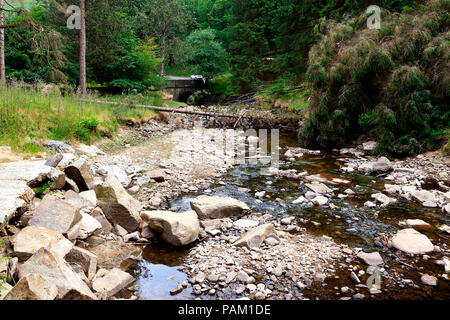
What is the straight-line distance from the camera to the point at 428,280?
3953 mm

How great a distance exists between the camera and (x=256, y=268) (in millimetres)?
4082

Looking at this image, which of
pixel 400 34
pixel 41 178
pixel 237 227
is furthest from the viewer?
pixel 400 34

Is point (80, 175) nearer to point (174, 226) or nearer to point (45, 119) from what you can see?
point (174, 226)

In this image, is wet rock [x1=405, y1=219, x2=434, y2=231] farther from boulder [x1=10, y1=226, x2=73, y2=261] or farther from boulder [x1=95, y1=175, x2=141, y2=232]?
boulder [x1=10, y1=226, x2=73, y2=261]

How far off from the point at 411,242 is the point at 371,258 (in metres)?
0.93

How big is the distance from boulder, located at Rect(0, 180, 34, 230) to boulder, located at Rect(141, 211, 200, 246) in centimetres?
165

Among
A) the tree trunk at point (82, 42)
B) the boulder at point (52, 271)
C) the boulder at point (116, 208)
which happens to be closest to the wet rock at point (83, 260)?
the boulder at point (52, 271)

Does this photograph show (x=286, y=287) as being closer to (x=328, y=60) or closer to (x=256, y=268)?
(x=256, y=268)

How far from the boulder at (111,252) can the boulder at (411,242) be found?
3.91 metres

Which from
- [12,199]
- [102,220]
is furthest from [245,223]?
[12,199]

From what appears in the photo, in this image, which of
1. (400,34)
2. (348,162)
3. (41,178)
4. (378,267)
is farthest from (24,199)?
(400,34)

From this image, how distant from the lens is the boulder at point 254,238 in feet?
15.1

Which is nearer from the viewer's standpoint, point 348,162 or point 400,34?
point 348,162

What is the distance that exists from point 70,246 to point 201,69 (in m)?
27.8
